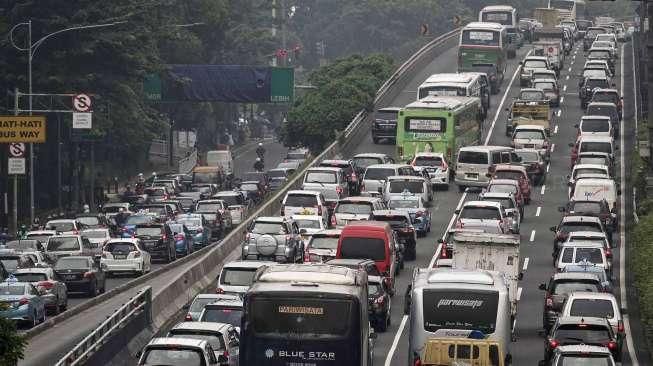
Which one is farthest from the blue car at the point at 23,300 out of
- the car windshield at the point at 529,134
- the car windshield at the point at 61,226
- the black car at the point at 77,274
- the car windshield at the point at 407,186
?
the car windshield at the point at 529,134

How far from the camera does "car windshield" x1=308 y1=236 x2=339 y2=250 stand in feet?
167

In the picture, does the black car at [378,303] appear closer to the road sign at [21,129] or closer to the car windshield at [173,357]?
the car windshield at [173,357]

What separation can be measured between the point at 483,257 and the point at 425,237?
16.2 m

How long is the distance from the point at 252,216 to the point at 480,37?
43723 mm

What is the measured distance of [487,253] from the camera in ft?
151

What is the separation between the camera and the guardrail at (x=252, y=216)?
47.6 meters

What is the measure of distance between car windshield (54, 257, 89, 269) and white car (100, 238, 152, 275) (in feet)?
17.9

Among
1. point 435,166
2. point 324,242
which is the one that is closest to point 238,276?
point 324,242

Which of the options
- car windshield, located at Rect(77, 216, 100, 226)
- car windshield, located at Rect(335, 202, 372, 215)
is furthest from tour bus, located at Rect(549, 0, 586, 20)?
car windshield, located at Rect(335, 202, 372, 215)

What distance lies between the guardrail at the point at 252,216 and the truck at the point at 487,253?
7.20 meters

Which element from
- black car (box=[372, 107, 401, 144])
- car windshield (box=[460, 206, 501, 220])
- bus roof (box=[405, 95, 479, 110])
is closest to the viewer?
car windshield (box=[460, 206, 501, 220])

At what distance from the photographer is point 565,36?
12812cm

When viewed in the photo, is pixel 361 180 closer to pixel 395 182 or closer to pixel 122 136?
pixel 395 182

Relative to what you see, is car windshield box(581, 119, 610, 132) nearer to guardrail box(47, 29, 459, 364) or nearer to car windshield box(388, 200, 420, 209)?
guardrail box(47, 29, 459, 364)
